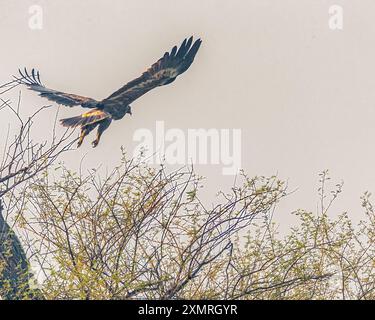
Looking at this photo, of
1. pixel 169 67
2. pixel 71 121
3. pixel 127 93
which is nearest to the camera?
pixel 71 121

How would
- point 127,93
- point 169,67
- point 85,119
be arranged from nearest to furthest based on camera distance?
point 85,119, point 169,67, point 127,93

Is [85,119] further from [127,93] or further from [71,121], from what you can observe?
[127,93]

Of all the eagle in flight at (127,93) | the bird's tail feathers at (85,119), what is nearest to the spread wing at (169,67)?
the eagle in flight at (127,93)

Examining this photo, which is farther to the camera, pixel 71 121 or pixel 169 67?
pixel 169 67

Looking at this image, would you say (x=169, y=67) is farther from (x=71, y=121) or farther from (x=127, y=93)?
(x=71, y=121)

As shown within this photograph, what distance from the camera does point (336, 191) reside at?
1205 cm

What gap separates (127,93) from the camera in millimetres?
15617

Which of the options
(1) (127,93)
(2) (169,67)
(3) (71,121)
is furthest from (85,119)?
(2) (169,67)

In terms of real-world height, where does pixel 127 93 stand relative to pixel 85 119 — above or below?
above

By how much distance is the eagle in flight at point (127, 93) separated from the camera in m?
14.9

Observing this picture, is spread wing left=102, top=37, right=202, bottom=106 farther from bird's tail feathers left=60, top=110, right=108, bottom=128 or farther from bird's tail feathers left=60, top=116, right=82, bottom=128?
bird's tail feathers left=60, top=116, right=82, bottom=128

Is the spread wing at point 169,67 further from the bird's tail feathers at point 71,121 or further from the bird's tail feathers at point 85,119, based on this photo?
the bird's tail feathers at point 71,121
